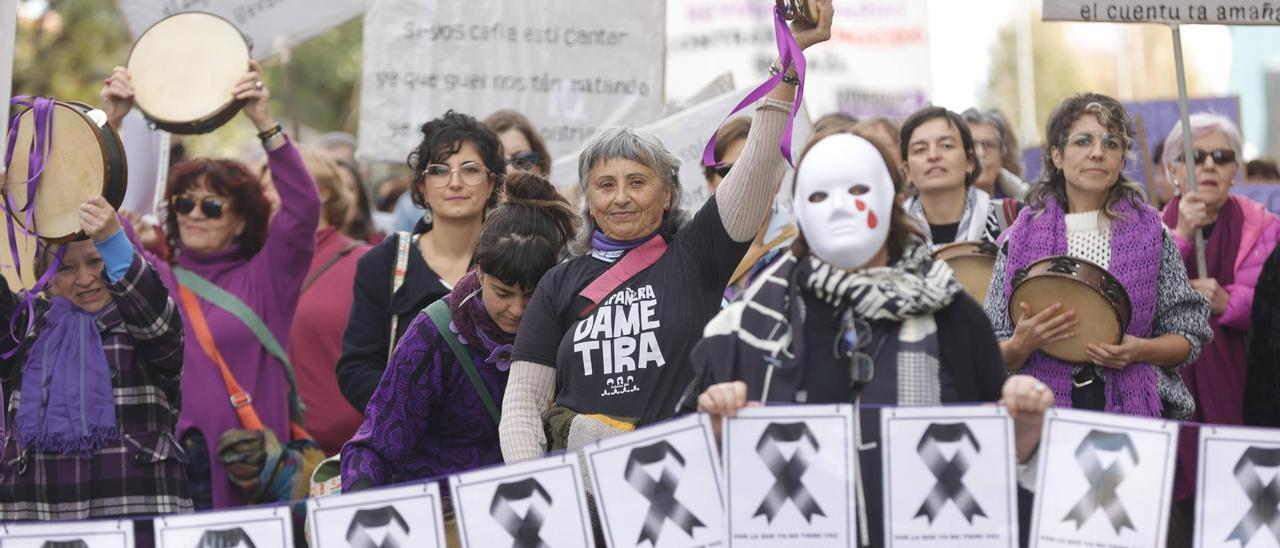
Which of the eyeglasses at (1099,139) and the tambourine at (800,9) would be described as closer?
the tambourine at (800,9)

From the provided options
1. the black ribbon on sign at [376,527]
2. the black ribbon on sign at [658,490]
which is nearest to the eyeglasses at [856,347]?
the black ribbon on sign at [658,490]

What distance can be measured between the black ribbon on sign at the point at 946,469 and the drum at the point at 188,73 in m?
3.64

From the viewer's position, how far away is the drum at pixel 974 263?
5.83 meters

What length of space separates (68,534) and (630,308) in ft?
5.23

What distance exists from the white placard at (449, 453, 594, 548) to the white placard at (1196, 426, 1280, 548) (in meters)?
1.51

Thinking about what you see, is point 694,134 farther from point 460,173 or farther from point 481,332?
point 481,332

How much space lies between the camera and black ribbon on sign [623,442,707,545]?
4.30 m

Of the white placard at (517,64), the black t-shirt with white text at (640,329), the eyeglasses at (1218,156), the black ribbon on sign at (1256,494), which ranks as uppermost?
the white placard at (517,64)

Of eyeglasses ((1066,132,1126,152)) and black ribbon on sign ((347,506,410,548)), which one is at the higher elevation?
eyeglasses ((1066,132,1126,152))

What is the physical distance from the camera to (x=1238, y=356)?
21.2ft

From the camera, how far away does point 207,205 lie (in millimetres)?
7031

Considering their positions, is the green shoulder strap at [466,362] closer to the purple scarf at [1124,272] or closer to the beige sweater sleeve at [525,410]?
the beige sweater sleeve at [525,410]

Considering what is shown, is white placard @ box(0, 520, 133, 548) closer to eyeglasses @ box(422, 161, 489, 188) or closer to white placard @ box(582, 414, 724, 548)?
white placard @ box(582, 414, 724, 548)

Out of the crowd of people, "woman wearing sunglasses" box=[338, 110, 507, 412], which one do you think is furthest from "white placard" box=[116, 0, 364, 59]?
"woman wearing sunglasses" box=[338, 110, 507, 412]
